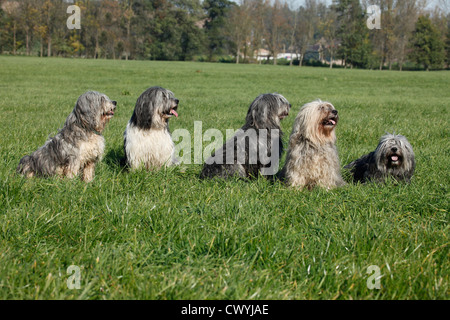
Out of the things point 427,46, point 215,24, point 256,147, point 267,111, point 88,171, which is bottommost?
point 88,171

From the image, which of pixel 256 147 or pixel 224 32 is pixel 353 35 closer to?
pixel 224 32

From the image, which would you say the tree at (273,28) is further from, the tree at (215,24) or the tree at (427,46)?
the tree at (427,46)

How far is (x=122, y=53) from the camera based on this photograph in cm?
8419

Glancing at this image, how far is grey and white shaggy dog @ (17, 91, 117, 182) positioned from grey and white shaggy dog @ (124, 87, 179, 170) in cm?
57

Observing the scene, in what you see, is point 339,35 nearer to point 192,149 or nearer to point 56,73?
point 56,73

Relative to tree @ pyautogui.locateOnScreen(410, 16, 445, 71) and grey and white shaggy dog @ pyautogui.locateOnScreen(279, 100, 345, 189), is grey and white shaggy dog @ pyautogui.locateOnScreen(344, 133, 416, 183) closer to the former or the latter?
grey and white shaggy dog @ pyautogui.locateOnScreen(279, 100, 345, 189)

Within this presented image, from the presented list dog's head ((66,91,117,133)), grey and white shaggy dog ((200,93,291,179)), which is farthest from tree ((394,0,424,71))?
dog's head ((66,91,117,133))

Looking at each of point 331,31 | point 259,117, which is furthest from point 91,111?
point 331,31

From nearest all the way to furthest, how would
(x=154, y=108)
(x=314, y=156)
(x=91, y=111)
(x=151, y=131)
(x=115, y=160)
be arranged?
(x=314, y=156) < (x=91, y=111) < (x=154, y=108) < (x=151, y=131) < (x=115, y=160)

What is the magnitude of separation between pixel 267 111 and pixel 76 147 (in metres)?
2.91

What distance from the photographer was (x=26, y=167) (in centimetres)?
576

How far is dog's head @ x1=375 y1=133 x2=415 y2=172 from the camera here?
5.73 meters

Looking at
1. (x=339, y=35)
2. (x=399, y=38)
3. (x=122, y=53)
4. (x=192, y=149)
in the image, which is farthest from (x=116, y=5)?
(x=192, y=149)

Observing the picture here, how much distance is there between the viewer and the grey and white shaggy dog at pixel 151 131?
623 centimetres
